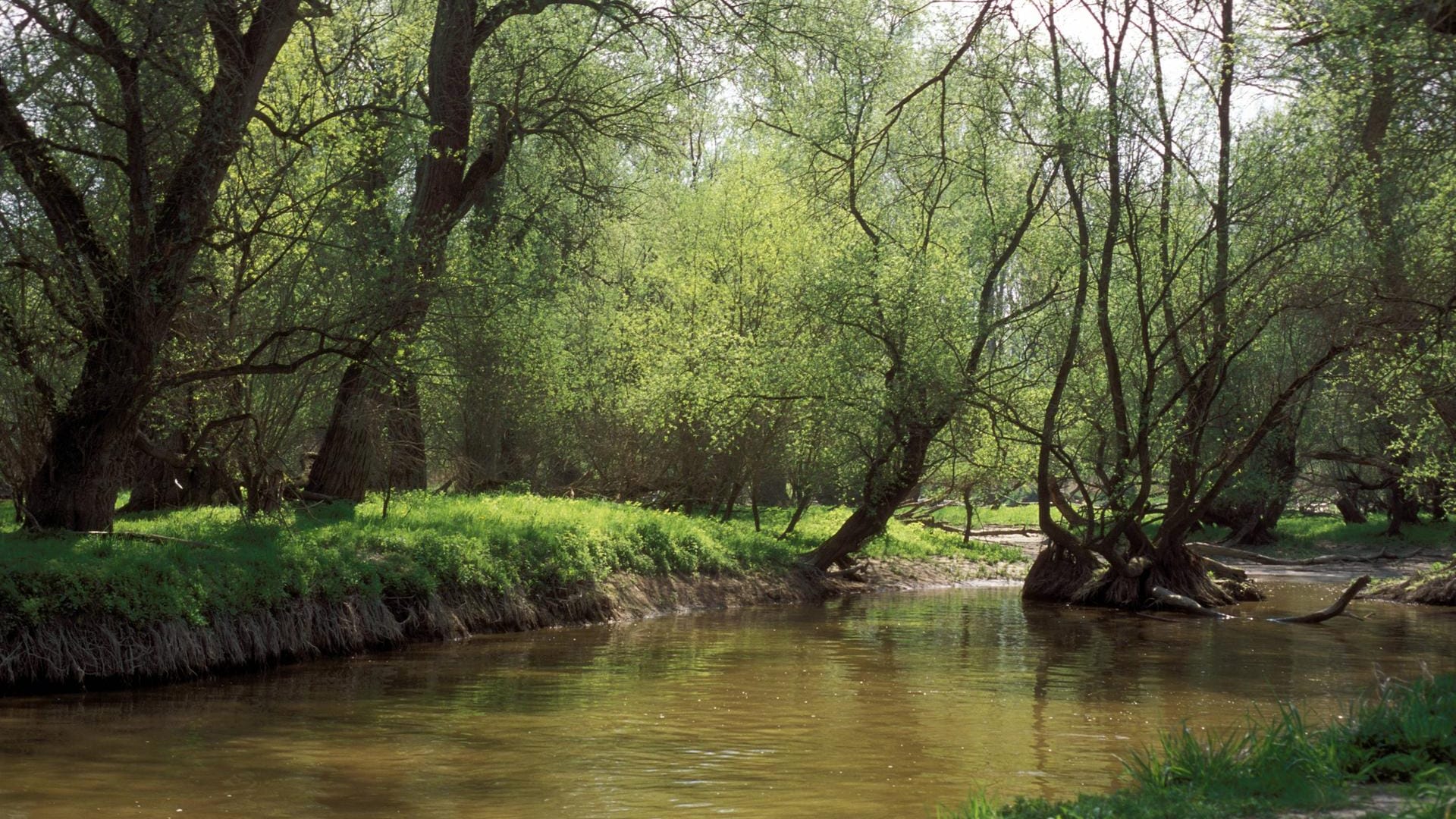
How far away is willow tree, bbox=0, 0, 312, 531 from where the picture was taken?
12992 millimetres

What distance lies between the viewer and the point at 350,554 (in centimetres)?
1633

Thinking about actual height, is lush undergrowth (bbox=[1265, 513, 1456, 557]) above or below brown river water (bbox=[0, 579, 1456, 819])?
above

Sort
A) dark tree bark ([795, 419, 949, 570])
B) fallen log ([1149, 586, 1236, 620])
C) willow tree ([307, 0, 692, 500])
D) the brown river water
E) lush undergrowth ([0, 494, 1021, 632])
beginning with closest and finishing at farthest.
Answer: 1. the brown river water
2. lush undergrowth ([0, 494, 1021, 632])
3. willow tree ([307, 0, 692, 500])
4. fallen log ([1149, 586, 1236, 620])
5. dark tree bark ([795, 419, 949, 570])

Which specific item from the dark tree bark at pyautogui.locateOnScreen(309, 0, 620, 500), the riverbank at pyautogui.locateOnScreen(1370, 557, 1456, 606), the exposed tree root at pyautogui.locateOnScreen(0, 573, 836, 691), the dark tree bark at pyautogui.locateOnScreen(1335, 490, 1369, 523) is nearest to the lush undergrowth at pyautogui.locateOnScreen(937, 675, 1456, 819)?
the exposed tree root at pyautogui.locateOnScreen(0, 573, 836, 691)

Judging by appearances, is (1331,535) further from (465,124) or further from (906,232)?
(465,124)

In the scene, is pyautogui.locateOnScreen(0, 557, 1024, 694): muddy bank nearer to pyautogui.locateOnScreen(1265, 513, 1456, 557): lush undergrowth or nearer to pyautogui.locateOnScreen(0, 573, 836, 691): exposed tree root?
pyautogui.locateOnScreen(0, 573, 836, 691): exposed tree root

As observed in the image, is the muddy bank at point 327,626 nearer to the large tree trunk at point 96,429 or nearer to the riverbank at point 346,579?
the riverbank at point 346,579

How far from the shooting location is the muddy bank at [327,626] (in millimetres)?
12297

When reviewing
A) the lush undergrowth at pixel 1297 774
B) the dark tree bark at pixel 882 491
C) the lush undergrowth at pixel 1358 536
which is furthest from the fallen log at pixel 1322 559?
the lush undergrowth at pixel 1297 774

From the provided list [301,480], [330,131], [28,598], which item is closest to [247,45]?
[330,131]

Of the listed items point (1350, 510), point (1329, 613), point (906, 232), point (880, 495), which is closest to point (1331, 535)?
point (1350, 510)

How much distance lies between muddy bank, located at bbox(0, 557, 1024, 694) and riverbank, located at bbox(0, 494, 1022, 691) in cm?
2

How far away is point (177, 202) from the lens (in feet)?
46.2

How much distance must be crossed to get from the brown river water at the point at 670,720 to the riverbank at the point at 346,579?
0.44 m
